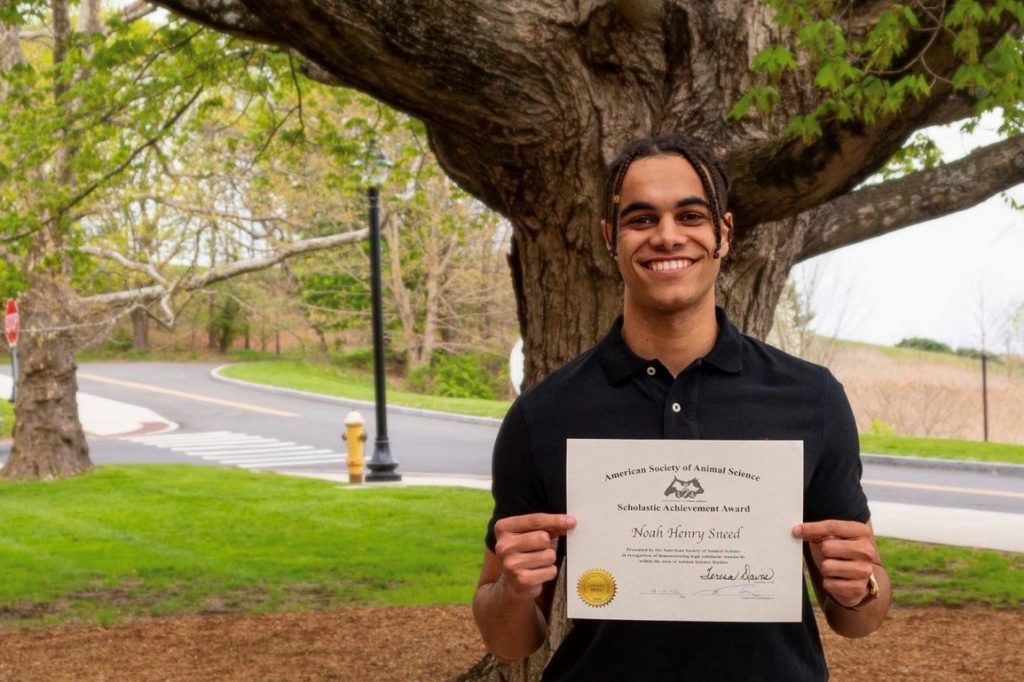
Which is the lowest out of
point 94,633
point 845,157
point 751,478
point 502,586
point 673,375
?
point 94,633

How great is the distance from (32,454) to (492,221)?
892cm

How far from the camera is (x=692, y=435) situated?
7.97ft

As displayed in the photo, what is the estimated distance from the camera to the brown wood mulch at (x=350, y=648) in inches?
283

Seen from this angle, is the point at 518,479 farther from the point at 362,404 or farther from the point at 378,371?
the point at 362,404

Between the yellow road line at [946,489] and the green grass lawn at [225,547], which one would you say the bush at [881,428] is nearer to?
the yellow road line at [946,489]

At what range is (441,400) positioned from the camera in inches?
1249

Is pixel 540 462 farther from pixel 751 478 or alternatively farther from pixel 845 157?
pixel 845 157

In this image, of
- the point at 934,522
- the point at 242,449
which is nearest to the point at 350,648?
the point at 934,522

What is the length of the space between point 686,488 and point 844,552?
0.30 meters

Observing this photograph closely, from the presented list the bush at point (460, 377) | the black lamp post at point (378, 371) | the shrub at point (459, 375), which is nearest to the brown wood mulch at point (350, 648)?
the black lamp post at point (378, 371)

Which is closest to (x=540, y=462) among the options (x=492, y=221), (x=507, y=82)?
(x=507, y=82)

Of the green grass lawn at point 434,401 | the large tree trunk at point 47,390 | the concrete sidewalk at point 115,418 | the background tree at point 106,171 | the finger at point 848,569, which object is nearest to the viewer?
the finger at point 848,569

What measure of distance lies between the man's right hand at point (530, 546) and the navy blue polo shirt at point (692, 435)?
80mm

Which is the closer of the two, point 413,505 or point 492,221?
point 413,505
